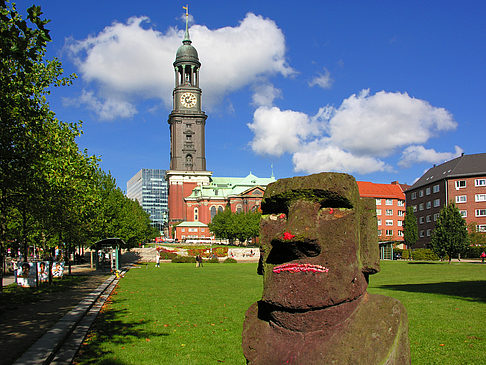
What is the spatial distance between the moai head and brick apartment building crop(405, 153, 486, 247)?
6793cm

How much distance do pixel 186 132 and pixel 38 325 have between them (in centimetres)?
10892

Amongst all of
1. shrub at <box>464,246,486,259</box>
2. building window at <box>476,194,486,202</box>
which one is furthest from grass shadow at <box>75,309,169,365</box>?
building window at <box>476,194,486,202</box>

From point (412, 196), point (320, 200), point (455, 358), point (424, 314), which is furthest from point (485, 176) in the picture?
point (320, 200)

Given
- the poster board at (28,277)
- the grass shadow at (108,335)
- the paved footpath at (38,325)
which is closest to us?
the paved footpath at (38,325)

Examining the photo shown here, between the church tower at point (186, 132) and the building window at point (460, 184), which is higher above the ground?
the church tower at point (186, 132)

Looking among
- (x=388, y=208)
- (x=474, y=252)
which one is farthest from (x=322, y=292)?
(x=388, y=208)

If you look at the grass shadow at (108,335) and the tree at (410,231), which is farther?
the tree at (410,231)

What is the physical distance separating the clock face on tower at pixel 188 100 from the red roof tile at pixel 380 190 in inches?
2036

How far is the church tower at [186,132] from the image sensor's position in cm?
11844

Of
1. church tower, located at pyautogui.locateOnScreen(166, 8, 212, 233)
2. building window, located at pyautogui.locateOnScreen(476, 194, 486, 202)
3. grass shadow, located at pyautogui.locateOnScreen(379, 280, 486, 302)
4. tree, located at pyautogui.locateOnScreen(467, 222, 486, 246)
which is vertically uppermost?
church tower, located at pyautogui.locateOnScreen(166, 8, 212, 233)

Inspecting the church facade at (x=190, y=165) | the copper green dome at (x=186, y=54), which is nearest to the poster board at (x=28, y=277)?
the church facade at (x=190, y=165)

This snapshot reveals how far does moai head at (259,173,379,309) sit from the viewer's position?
13.2 ft

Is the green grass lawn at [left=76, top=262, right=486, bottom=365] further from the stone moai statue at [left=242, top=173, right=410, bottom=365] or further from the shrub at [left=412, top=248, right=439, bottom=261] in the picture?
the shrub at [left=412, top=248, right=439, bottom=261]

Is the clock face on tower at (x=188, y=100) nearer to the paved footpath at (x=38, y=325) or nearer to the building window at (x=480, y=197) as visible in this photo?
the building window at (x=480, y=197)
